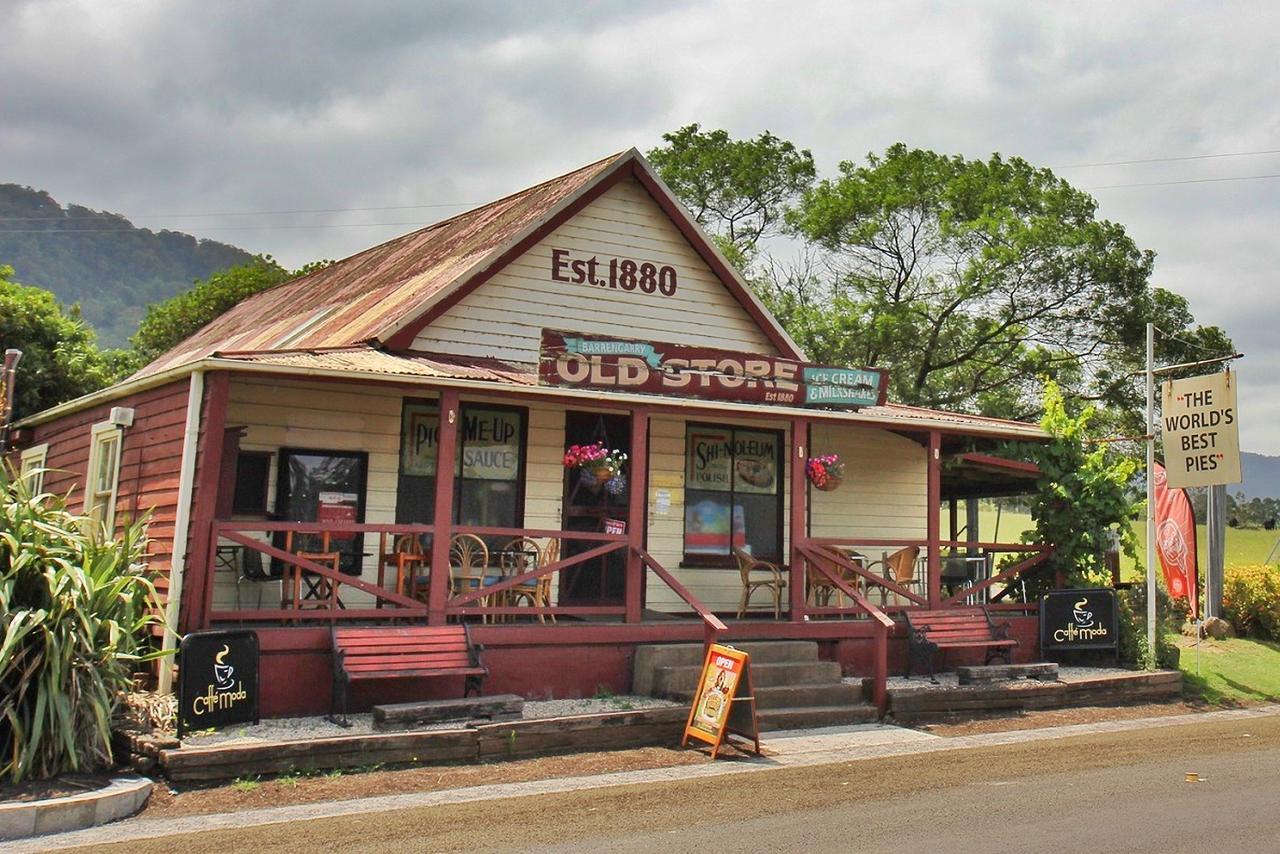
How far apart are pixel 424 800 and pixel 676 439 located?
730cm

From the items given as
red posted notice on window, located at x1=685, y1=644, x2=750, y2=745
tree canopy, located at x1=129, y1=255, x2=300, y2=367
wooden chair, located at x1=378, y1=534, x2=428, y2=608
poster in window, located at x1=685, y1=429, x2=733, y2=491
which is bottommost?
red posted notice on window, located at x1=685, y1=644, x2=750, y2=745

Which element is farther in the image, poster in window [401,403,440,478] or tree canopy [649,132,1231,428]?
tree canopy [649,132,1231,428]

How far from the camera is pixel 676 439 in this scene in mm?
14688

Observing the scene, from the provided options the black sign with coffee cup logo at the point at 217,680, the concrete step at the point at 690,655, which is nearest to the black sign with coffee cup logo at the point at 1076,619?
the concrete step at the point at 690,655

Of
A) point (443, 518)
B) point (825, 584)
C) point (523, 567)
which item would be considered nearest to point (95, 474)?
point (443, 518)

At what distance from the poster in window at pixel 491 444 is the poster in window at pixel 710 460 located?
2387 millimetres

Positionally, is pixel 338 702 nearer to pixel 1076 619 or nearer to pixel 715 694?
pixel 715 694

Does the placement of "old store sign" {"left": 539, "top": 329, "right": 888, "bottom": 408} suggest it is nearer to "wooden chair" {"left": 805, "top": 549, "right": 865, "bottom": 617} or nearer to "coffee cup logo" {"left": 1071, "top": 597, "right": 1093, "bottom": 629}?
"wooden chair" {"left": 805, "top": 549, "right": 865, "bottom": 617}

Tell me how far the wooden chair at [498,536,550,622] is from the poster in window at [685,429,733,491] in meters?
2.51

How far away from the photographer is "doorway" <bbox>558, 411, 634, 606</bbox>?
13.9 m

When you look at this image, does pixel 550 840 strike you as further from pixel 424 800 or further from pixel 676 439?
pixel 676 439

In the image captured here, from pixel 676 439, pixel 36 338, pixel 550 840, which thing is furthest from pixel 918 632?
pixel 36 338

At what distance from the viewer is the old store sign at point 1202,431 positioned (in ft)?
45.2

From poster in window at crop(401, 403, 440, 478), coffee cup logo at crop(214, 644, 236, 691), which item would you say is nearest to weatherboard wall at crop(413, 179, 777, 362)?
poster in window at crop(401, 403, 440, 478)
